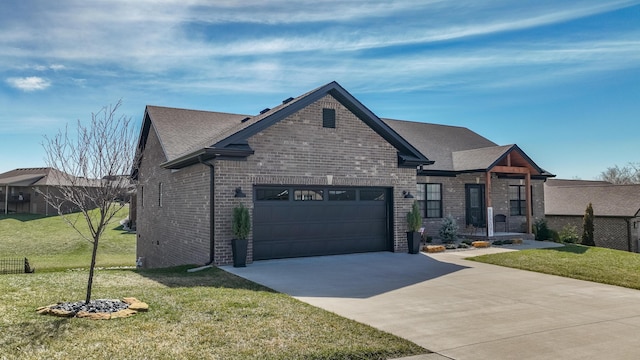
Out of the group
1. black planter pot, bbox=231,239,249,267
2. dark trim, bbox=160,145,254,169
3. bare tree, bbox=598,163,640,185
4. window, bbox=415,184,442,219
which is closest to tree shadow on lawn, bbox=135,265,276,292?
black planter pot, bbox=231,239,249,267

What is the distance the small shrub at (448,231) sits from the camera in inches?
765

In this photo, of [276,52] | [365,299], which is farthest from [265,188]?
[365,299]

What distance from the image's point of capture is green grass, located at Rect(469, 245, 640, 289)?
38.3ft

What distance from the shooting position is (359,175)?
50.6 ft

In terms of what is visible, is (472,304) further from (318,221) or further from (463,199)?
(463,199)

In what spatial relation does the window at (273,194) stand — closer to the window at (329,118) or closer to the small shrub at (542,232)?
the window at (329,118)

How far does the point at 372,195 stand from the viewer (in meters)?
15.9

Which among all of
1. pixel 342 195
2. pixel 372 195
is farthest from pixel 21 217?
pixel 372 195

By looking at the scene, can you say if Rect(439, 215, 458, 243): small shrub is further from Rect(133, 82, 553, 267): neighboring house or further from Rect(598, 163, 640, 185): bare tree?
Rect(598, 163, 640, 185): bare tree

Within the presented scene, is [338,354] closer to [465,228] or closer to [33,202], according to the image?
[465,228]

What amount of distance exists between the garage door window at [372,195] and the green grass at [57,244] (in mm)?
15755

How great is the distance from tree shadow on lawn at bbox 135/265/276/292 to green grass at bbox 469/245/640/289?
816 centimetres

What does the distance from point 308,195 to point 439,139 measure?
12.9 meters

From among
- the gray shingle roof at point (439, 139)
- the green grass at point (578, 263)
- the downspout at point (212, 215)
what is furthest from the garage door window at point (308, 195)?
the gray shingle roof at point (439, 139)
